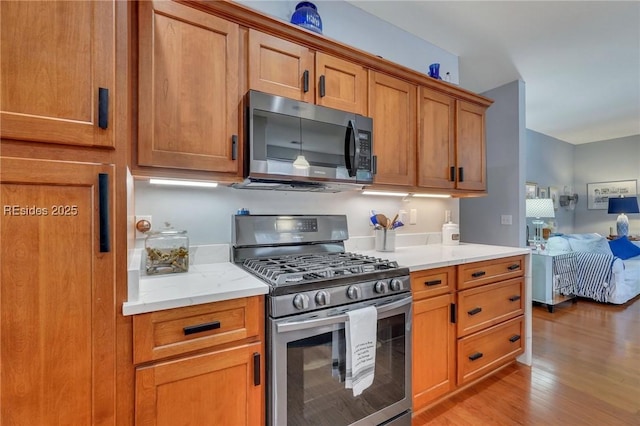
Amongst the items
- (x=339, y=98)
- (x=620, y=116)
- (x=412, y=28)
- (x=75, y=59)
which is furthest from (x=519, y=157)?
(x=75, y=59)

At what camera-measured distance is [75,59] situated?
37.6 inches

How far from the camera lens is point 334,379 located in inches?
54.2

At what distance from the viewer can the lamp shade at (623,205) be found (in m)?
5.46

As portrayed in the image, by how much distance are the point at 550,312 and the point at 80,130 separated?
4660mm

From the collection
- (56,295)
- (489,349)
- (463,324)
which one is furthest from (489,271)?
(56,295)

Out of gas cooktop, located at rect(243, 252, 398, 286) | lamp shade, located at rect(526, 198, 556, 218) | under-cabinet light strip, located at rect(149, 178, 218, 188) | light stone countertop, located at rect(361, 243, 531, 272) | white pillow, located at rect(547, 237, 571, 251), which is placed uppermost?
under-cabinet light strip, located at rect(149, 178, 218, 188)

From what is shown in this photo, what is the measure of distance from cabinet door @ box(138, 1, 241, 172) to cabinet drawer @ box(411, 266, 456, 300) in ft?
3.82

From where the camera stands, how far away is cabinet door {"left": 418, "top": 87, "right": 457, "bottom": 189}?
227 cm

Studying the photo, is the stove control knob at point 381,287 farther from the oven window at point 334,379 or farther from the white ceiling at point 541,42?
the white ceiling at point 541,42

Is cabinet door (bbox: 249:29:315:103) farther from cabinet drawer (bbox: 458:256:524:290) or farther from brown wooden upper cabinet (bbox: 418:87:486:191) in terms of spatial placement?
cabinet drawer (bbox: 458:256:524:290)

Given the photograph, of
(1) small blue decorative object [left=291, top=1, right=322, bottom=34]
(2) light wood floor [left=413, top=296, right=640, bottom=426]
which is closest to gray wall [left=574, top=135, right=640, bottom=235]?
(2) light wood floor [left=413, top=296, right=640, bottom=426]

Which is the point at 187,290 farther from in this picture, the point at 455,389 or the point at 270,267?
the point at 455,389

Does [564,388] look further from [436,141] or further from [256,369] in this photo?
[256,369]

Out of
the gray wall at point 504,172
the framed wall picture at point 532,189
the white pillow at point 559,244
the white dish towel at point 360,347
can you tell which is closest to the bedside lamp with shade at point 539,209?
the white pillow at point 559,244
